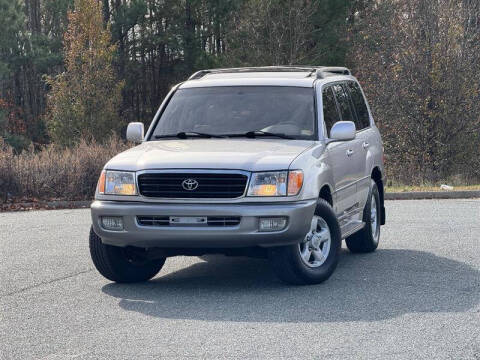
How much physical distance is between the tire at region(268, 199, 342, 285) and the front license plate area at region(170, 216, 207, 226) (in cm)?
70

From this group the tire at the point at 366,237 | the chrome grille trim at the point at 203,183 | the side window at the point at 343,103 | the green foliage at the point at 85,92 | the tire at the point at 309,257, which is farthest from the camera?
the green foliage at the point at 85,92

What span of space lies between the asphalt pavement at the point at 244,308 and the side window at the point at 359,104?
4.92ft

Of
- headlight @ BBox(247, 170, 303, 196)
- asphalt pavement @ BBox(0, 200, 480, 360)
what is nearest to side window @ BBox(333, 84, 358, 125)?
asphalt pavement @ BBox(0, 200, 480, 360)

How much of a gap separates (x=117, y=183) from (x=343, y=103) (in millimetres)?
3111

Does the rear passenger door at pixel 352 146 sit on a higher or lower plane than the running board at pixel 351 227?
higher

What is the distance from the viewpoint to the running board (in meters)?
10.5

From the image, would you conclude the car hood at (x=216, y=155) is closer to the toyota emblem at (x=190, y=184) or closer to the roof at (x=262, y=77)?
the toyota emblem at (x=190, y=184)

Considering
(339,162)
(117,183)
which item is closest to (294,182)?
(339,162)

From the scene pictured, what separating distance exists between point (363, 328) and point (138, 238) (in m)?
2.42

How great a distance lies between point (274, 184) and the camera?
8938 mm

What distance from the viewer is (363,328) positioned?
24.5 feet

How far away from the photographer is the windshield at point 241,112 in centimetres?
1009

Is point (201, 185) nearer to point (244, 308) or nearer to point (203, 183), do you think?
point (203, 183)

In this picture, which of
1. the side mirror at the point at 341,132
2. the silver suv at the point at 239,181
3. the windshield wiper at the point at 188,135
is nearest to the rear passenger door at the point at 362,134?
the silver suv at the point at 239,181
